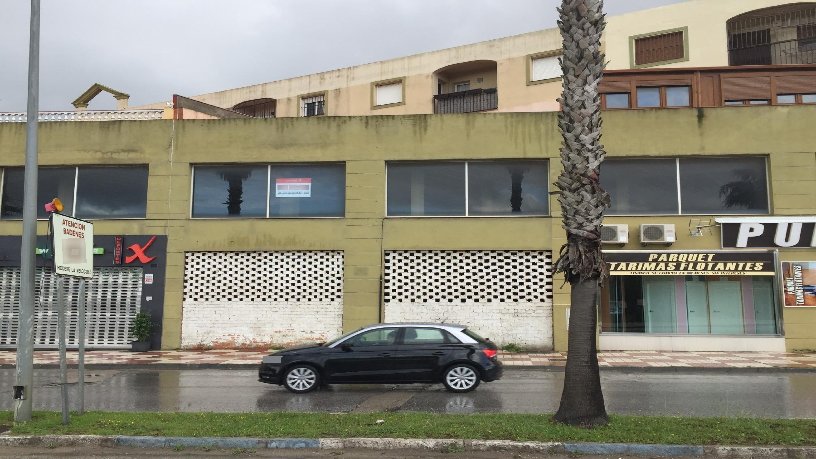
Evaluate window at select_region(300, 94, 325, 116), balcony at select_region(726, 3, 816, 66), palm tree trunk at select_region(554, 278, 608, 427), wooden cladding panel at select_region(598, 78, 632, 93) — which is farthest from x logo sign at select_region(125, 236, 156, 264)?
balcony at select_region(726, 3, 816, 66)

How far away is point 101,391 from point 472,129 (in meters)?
12.5

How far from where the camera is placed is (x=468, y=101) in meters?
37.6

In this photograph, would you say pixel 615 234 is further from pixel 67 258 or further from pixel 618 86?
pixel 67 258

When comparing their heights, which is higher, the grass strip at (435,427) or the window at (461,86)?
the window at (461,86)

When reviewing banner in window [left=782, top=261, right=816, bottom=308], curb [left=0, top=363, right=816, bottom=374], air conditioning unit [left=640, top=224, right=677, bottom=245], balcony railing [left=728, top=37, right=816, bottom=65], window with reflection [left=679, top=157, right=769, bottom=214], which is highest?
balcony railing [left=728, top=37, right=816, bottom=65]

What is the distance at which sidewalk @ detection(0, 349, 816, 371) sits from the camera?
660 inches

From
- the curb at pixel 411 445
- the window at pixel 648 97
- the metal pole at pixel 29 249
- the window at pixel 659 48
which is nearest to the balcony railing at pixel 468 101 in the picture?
the window at pixel 659 48

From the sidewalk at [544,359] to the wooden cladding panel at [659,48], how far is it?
1786cm

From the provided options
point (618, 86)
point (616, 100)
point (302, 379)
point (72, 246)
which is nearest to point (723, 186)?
point (616, 100)

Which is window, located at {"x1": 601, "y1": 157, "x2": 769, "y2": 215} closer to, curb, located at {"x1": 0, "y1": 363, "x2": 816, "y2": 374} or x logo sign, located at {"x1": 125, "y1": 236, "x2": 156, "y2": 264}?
curb, located at {"x1": 0, "y1": 363, "x2": 816, "y2": 374}

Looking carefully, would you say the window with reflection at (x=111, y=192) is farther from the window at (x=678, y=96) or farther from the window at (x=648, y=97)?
the window at (x=678, y=96)

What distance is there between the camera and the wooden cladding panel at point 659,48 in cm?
3241

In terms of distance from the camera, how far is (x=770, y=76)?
22.6 meters

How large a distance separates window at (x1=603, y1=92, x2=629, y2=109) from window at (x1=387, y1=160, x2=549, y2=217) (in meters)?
3.99
